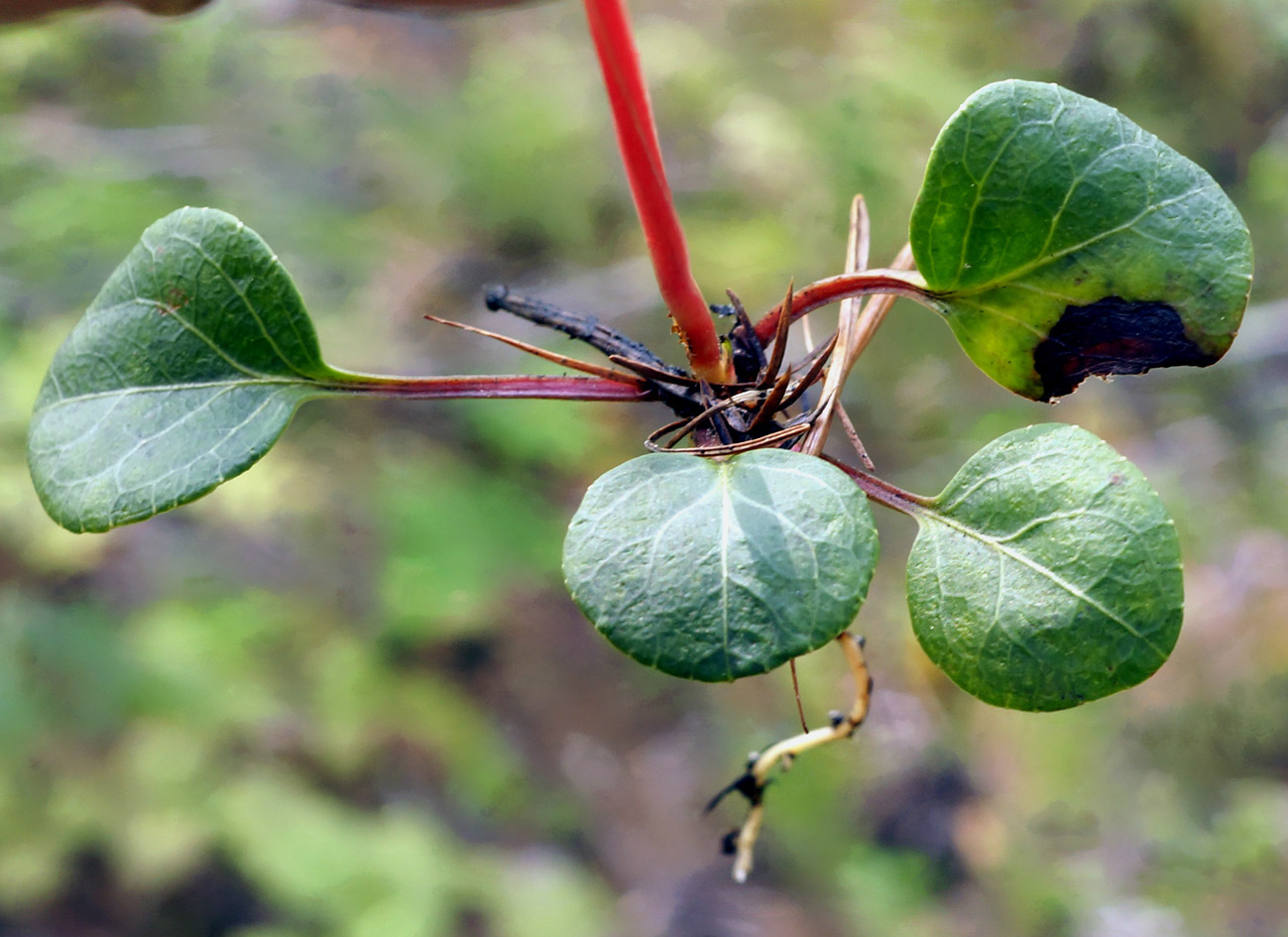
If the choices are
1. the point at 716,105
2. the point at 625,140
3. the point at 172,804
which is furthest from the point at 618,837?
the point at 716,105

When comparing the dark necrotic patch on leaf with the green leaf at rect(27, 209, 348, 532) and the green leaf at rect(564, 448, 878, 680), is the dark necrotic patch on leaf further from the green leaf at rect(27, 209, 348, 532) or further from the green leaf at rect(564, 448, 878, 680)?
the green leaf at rect(27, 209, 348, 532)

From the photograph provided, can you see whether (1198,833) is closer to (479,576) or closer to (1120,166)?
(479,576)

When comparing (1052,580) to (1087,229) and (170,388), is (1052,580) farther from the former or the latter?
(170,388)

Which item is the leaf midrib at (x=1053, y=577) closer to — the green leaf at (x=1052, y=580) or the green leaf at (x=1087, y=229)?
the green leaf at (x=1052, y=580)

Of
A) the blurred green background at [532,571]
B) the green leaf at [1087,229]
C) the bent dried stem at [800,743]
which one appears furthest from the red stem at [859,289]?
the blurred green background at [532,571]

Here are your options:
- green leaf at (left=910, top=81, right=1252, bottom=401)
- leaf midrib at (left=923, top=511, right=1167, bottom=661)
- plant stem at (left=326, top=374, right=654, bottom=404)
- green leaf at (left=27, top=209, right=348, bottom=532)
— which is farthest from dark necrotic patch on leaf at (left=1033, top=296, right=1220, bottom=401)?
green leaf at (left=27, top=209, right=348, bottom=532)

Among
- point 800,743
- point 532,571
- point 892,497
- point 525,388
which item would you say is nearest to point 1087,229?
point 892,497

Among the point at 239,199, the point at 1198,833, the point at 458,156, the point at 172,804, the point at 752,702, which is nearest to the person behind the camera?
the point at 172,804
